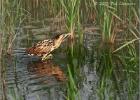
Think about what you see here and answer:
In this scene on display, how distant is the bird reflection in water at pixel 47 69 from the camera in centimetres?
800

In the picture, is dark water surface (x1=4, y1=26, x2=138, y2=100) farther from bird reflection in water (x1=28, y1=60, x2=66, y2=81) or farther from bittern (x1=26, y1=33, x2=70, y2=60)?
bittern (x1=26, y1=33, x2=70, y2=60)

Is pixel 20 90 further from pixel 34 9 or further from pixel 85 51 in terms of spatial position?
pixel 34 9

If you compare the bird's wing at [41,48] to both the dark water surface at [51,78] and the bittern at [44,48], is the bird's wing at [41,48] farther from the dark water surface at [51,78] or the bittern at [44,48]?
the dark water surface at [51,78]

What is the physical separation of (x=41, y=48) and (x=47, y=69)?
0.81 metres

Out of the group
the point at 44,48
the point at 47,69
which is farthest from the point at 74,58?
the point at 47,69

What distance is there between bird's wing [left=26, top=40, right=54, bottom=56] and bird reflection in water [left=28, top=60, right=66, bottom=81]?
22cm

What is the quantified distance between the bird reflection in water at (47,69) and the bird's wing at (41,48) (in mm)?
222

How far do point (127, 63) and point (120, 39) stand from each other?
6.16 ft

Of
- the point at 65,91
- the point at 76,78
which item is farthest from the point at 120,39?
the point at 65,91

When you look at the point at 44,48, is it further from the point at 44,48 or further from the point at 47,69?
the point at 47,69

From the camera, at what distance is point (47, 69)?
848 cm

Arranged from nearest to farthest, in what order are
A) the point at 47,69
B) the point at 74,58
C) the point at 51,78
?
the point at 51,78 → the point at 47,69 → the point at 74,58

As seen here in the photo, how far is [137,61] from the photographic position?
809 cm

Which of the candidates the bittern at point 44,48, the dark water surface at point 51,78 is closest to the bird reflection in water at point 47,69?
the dark water surface at point 51,78
